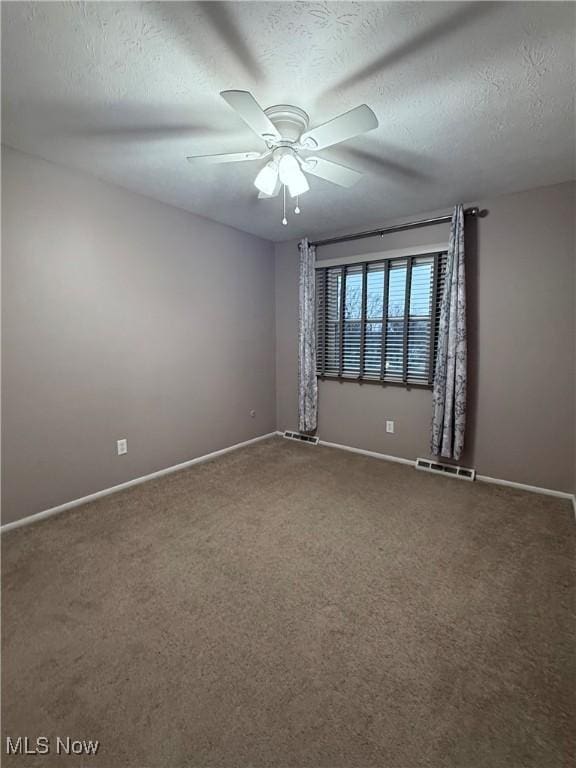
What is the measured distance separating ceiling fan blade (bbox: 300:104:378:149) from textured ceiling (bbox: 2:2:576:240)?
8.0 inches

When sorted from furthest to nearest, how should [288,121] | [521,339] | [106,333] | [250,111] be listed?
1. [521,339]
2. [106,333]
3. [288,121]
4. [250,111]

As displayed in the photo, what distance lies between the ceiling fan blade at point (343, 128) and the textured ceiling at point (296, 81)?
0.20m

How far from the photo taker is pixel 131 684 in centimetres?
128

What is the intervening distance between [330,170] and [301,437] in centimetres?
297

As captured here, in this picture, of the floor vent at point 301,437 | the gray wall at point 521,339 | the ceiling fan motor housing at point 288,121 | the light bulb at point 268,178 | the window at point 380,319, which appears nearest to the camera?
the ceiling fan motor housing at point 288,121

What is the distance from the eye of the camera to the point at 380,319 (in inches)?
143

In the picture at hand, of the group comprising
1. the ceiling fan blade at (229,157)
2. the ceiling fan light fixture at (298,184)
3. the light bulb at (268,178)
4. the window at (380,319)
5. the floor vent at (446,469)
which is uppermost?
the ceiling fan blade at (229,157)

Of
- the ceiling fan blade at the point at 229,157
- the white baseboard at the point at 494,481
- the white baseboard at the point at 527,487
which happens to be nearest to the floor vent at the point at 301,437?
the white baseboard at the point at 494,481

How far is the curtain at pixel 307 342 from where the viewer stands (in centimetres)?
398

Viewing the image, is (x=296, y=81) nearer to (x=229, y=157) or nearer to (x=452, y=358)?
(x=229, y=157)

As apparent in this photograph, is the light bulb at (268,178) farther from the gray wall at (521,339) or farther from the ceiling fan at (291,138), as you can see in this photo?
the gray wall at (521,339)

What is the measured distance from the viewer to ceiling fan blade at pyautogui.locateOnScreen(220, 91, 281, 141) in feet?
4.40

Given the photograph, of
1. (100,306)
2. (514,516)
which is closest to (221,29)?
(100,306)

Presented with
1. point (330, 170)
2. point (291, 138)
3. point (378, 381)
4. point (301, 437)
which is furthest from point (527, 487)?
point (291, 138)
